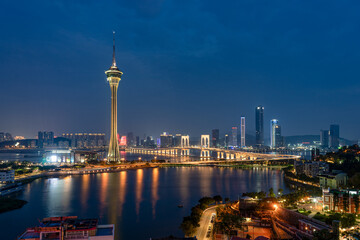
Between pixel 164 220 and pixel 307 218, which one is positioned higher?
pixel 307 218

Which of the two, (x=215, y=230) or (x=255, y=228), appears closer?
(x=215, y=230)

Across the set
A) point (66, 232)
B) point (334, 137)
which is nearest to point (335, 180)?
point (66, 232)

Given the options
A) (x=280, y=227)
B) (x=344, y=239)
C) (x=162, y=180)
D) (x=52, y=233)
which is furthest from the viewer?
(x=162, y=180)

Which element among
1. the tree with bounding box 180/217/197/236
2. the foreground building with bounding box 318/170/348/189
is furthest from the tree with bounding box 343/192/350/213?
the foreground building with bounding box 318/170/348/189

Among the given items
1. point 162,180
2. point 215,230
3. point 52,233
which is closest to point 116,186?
point 162,180

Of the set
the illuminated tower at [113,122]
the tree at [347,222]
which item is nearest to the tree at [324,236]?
the tree at [347,222]

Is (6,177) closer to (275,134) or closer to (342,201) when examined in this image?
(342,201)

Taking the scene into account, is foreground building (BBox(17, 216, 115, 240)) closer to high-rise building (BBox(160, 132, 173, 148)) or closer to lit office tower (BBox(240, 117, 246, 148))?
high-rise building (BBox(160, 132, 173, 148))

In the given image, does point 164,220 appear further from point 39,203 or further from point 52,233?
point 39,203
